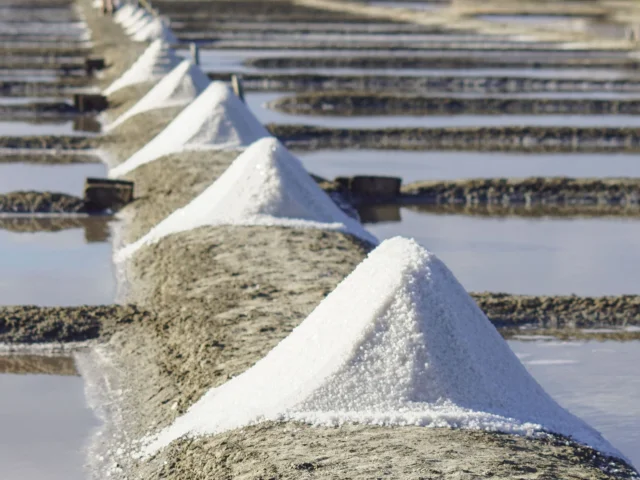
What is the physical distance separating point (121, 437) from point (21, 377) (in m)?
1.03

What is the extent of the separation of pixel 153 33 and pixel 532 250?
15.6 m

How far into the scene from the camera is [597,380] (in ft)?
18.2

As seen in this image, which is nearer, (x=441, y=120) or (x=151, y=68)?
(x=441, y=120)

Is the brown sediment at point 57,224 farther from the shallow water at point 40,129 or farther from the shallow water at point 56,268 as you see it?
the shallow water at point 40,129

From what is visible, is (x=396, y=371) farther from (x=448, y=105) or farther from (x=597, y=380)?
(x=448, y=105)

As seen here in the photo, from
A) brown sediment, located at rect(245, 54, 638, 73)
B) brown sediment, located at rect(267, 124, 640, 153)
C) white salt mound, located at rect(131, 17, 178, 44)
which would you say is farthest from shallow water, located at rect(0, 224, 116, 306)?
white salt mound, located at rect(131, 17, 178, 44)

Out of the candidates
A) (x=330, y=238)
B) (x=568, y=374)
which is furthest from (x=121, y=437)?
(x=330, y=238)

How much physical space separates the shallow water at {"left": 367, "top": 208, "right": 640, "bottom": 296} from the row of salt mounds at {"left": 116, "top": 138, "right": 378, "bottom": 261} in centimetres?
76

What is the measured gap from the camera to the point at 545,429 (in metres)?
4.06

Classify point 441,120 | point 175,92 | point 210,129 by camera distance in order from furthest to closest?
point 441,120, point 175,92, point 210,129

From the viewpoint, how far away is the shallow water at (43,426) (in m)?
4.57

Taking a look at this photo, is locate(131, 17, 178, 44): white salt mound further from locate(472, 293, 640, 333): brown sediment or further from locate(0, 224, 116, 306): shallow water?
locate(472, 293, 640, 333): brown sediment

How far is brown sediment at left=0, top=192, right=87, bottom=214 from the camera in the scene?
936 cm

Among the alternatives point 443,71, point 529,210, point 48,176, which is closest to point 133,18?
point 443,71
